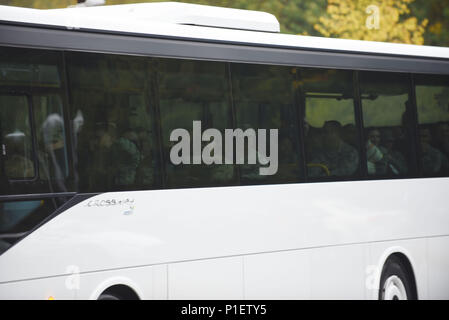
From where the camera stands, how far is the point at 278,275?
9945 millimetres

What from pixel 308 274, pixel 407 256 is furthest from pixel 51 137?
pixel 407 256

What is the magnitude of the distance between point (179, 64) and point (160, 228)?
172 centimetres

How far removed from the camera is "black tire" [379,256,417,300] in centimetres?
1149

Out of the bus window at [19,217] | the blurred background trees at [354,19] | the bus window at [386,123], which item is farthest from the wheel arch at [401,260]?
the blurred background trees at [354,19]

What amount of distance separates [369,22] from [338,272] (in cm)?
1730

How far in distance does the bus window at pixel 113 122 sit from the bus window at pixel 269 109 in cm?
123

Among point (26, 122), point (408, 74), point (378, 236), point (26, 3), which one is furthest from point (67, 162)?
point (26, 3)

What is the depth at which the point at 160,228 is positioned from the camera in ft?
28.9

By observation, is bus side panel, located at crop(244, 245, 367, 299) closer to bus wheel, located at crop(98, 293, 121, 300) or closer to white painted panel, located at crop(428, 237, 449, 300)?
white painted panel, located at crop(428, 237, 449, 300)

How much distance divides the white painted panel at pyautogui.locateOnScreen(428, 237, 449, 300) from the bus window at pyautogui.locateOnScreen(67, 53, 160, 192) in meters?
4.81

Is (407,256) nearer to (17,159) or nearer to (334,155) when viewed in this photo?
(334,155)

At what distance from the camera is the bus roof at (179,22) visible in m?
8.30

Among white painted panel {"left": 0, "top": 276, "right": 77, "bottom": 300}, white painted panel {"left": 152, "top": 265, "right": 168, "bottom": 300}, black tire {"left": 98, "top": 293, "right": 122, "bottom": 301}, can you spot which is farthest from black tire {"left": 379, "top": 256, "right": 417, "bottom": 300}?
white painted panel {"left": 0, "top": 276, "right": 77, "bottom": 300}

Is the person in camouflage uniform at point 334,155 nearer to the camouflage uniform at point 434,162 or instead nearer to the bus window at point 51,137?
the camouflage uniform at point 434,162
